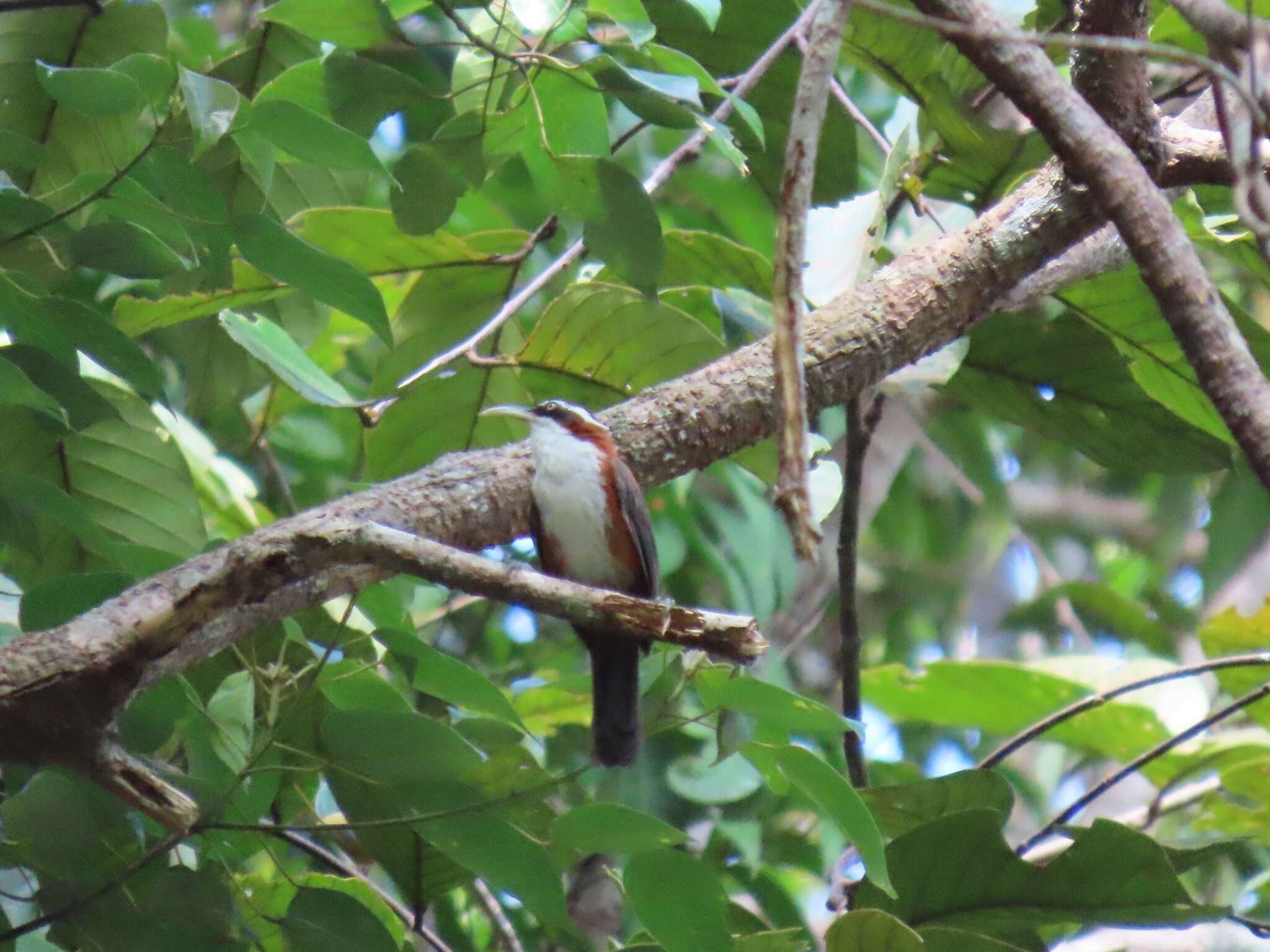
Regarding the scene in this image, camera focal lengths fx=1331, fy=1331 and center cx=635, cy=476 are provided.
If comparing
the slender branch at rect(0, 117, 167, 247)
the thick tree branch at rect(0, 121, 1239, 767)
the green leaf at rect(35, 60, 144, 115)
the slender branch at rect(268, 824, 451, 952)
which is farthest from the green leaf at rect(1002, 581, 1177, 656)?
the green leaf at rect(35, 60, 144, 115)

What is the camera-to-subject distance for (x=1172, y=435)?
3.49 meters

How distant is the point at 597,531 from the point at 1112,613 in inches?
175

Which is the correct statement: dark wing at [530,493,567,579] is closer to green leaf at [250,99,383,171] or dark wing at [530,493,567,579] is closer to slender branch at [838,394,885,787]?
slender branch at [838,394,885,787]

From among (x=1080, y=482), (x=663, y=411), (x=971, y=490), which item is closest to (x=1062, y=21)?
(x=663, y=411)

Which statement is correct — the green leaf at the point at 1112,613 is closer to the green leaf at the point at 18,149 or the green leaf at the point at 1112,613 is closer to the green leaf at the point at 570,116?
the green leaf at the point at 570,116

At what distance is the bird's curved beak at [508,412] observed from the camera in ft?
12.1

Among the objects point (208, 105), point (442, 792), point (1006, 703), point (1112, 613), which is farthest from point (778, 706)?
point (1112, 613)

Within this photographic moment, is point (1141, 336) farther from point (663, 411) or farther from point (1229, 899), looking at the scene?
point (1229, 899)

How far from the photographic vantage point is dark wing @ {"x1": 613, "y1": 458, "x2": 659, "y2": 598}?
10.9 feet

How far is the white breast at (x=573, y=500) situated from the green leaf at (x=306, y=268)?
594 mm

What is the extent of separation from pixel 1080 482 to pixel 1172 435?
7118 millimetres

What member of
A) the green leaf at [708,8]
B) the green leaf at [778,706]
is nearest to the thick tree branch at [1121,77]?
the green leaf at [708,8]

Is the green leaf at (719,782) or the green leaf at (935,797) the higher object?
the green leaf at (935,797)

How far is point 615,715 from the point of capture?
11.4 feet
